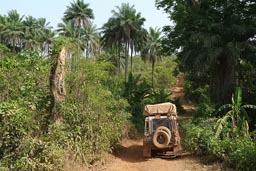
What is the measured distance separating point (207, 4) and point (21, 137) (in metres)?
19.5

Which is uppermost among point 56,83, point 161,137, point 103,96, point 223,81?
point 223,81

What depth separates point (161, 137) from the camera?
1351cm

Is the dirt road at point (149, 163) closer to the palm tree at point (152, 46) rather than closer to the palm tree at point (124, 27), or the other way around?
the palm tree at point (124, 27)

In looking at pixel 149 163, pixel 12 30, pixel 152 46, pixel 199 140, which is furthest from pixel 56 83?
pixel 12 30

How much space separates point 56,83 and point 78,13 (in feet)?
147

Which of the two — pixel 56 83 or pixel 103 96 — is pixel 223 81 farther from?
pixel 56 83

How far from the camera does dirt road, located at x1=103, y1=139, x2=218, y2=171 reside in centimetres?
1191

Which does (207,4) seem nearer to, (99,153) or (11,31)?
(99,153)

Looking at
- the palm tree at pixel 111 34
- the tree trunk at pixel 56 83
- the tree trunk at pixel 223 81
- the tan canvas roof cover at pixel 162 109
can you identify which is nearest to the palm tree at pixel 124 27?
the palm tree at pixel 111 34

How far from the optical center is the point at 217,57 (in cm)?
2195

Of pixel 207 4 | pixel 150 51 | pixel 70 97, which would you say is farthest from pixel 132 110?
pixel 150 51

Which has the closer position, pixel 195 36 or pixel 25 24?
pixel 195 36

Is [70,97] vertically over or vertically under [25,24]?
under

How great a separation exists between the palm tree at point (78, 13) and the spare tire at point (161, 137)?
41693 millimetres
